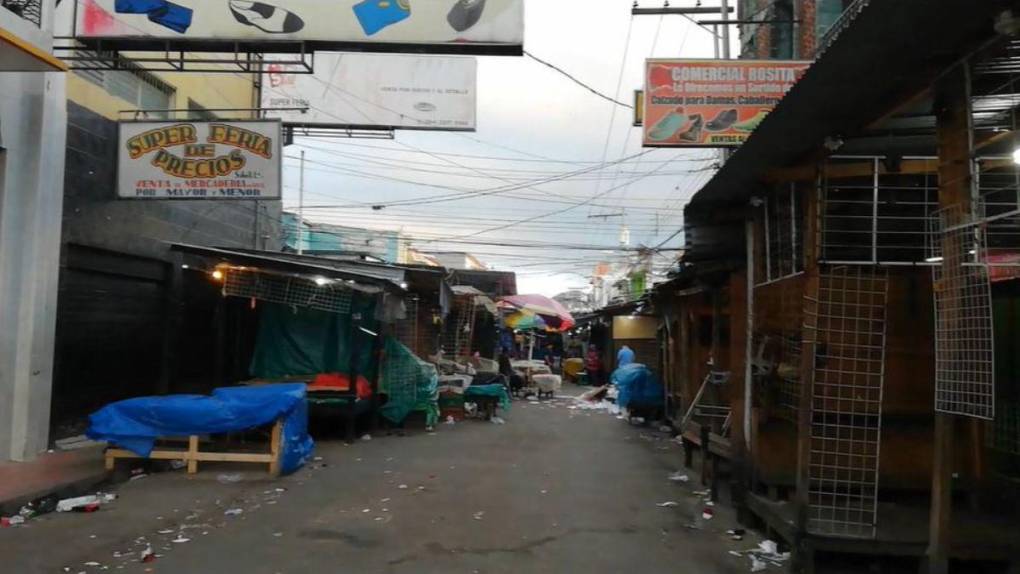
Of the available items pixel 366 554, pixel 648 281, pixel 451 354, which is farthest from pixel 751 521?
pixel 648 281

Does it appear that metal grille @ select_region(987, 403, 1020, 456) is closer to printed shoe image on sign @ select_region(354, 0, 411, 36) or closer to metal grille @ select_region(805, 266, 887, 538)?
metal grille @ select_region(805, 266, 887, 538)

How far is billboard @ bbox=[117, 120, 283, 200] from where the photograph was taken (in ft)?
36.8

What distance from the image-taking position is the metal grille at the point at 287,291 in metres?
13.1

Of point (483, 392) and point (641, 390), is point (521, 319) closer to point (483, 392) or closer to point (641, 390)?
point (483, 392)

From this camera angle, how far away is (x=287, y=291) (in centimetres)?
1334

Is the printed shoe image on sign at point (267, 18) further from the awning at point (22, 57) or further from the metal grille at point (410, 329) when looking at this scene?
the metal grille at point (410, 329)

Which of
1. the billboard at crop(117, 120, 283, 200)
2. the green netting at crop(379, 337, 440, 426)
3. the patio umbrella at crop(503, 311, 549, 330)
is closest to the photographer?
the billboard at crop(117, 120, 283, 200)

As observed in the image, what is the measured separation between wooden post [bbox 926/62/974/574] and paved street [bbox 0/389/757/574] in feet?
5.37

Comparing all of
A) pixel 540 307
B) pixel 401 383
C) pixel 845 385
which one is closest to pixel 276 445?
pixel 401 383

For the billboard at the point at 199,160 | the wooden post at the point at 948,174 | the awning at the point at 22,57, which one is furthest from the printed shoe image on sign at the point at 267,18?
the wooden post at the point at 948,174

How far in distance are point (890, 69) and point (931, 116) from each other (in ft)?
4.24

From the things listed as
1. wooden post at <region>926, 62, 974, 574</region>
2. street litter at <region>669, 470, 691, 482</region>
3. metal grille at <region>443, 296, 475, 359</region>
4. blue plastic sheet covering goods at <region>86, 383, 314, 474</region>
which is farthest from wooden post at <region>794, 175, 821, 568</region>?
metal grille at <region>443, 296, 475, 359</region>

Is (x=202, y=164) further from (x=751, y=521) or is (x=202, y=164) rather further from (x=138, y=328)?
(x=751, y=521)

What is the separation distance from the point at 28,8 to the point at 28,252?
3135 mm
